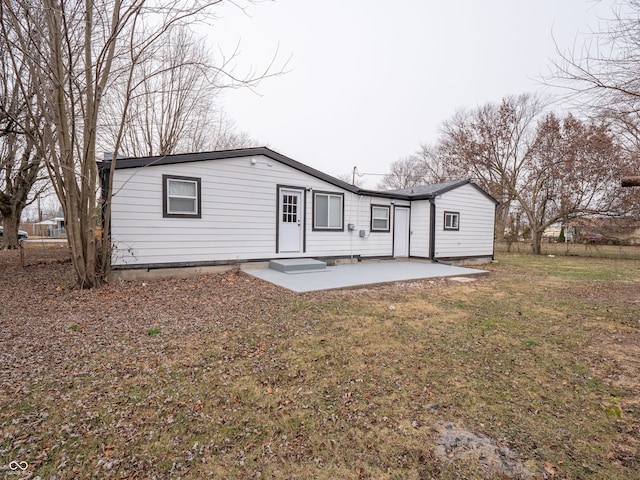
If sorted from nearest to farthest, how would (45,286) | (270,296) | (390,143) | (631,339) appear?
1. (631,339)
2. (270,296)
3. (45,286)
4. (390,143)

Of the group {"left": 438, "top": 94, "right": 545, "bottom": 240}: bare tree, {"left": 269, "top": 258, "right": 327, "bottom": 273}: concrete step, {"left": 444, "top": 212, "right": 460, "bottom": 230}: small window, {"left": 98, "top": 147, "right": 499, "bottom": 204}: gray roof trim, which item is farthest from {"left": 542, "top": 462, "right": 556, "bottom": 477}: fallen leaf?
{"left": 438, "top": 94, "right": 545, "bottom": 240}: bare tree

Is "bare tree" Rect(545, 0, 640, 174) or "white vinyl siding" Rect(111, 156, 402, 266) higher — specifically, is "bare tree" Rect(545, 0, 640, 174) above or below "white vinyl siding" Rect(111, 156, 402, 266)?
above

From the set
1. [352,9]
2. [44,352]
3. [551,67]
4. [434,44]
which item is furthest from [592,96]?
[434,44]

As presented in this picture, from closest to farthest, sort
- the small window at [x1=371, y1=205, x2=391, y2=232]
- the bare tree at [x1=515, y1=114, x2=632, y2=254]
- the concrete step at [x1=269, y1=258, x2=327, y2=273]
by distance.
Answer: the concrete step at [x1=269, y1=258, x2=327, y2=273] → the small window at [x1=371, y1=205, x2=391, y2=232] → the bare tree at [x1=515, y1=114, x2=632, y2=254]

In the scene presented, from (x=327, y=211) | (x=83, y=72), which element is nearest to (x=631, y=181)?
(x=327, y=211)

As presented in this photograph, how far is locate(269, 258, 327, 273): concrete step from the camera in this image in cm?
870

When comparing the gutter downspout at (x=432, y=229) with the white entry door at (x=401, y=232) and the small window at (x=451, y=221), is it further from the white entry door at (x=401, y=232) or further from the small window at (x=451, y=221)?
the white entry door at (x=401, y=232)

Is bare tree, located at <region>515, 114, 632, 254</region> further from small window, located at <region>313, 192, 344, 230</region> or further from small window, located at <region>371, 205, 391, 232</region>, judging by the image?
small window, located at <region>313, 192, 344, 230</region>

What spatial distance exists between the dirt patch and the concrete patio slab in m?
4.46

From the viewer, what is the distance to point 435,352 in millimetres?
3752

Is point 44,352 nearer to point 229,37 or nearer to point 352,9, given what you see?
point 229,37

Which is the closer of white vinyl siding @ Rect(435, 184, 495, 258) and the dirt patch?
the dirt patch

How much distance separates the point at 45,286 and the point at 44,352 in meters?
4.52

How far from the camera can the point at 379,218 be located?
11.7 metres
